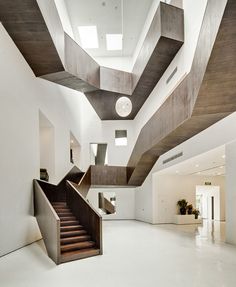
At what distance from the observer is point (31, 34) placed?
22.6ft

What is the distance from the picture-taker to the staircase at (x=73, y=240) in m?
6.11

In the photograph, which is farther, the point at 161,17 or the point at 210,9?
the point at 161,17

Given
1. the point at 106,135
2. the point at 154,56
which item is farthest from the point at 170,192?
the point at 154,56

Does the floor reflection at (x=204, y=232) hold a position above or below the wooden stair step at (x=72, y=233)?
below

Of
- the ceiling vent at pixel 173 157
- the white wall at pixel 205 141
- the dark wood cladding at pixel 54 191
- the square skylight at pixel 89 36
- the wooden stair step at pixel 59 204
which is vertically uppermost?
the square skylight at pixel 89 36

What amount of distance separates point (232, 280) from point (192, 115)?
3611 mm

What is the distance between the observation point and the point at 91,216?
23.6ft

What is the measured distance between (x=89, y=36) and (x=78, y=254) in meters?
12.9

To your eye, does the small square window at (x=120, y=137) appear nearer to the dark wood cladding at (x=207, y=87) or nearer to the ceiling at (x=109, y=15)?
the ceiling at (x=109, y=15)

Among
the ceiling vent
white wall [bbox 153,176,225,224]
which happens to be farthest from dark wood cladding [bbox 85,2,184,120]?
white wall [bbox 153,176,225,224]

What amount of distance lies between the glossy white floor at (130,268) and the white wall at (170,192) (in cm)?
688

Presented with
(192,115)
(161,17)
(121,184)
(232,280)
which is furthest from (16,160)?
(121,184)

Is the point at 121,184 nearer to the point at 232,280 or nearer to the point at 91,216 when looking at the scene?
the point at 91,216

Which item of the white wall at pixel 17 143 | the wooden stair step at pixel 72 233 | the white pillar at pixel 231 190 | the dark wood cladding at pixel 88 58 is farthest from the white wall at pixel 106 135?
the wooden stair step at pixel 72 233
